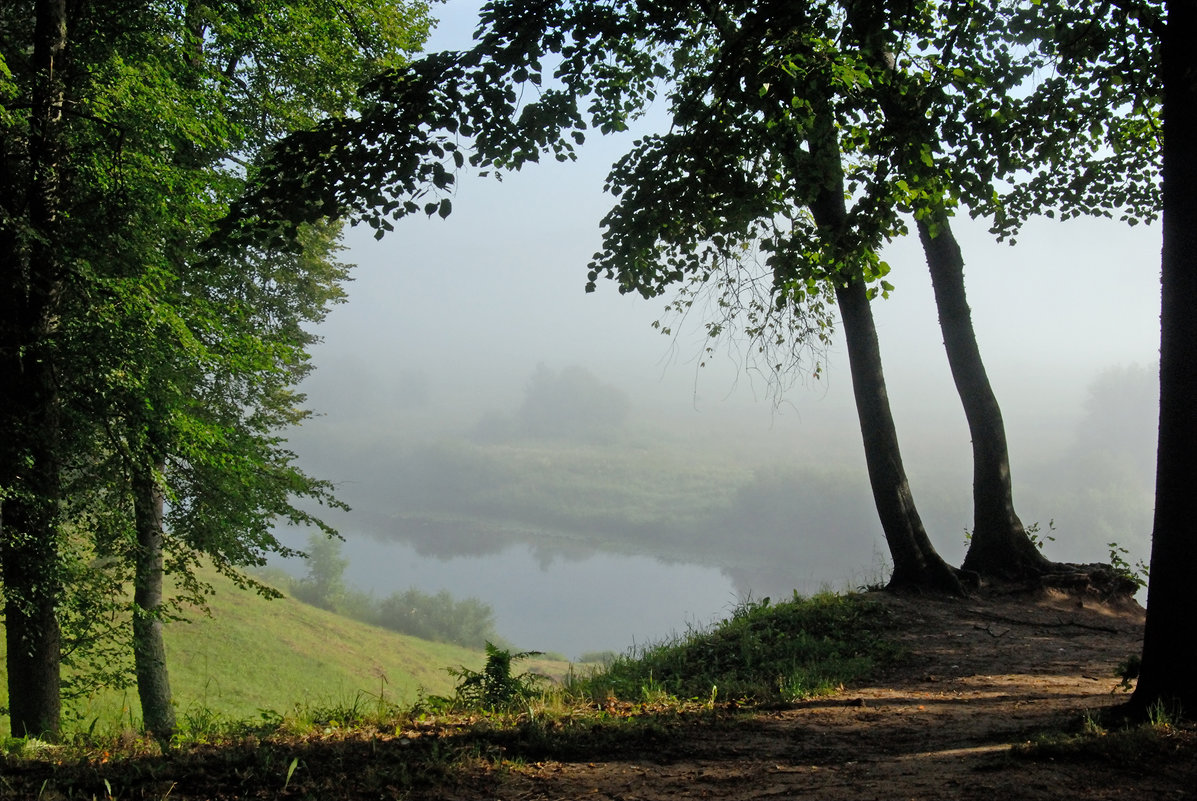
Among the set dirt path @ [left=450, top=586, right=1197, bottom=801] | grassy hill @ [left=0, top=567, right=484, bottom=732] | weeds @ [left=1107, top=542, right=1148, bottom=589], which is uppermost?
weeds @ [left=1107, top=542, right=1148, bottom=589]

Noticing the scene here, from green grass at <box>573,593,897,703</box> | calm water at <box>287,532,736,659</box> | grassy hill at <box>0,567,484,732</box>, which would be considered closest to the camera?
green grass at <box>573,593,897,703</box>

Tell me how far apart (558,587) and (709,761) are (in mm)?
105570

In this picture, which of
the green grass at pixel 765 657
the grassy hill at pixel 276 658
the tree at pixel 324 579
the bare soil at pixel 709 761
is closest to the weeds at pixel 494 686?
the green grass at pixel 765 657

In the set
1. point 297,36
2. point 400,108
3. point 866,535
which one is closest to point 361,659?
point 297,36

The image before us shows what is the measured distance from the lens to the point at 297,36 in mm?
11195

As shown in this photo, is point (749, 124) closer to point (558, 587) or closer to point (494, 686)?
point (494, 686)

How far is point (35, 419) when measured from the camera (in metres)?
8.24

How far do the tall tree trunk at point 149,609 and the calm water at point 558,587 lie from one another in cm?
7302

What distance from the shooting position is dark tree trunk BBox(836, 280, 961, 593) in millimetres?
10344

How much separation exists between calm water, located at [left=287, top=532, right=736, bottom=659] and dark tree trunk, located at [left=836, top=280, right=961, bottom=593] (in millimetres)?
74905

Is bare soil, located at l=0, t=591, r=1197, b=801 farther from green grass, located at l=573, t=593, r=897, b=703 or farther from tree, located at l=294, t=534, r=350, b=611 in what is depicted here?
tree, located at l=294, t=534, r=350, b=611

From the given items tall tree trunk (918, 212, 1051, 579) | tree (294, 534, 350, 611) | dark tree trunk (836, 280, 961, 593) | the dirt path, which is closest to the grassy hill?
dark tree trunk (836, 280, 961, 593)

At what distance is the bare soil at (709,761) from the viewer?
12.6 feet

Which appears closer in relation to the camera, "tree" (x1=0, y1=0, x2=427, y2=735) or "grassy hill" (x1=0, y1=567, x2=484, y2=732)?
"tree" (x1=0, y1=0, x2=427, y2=735)
